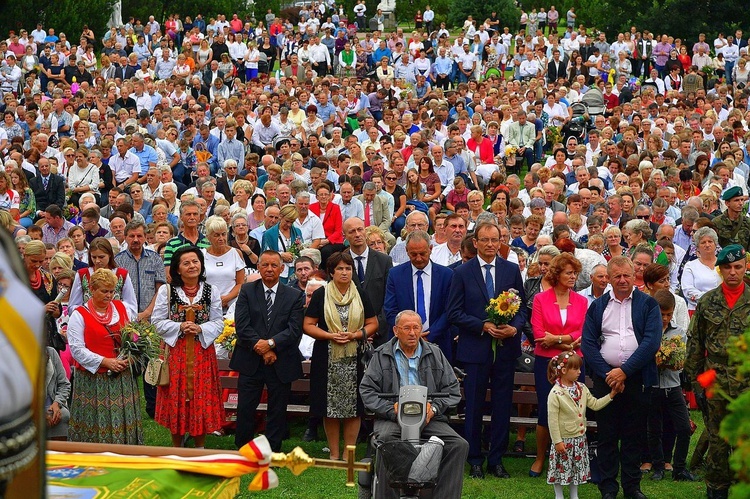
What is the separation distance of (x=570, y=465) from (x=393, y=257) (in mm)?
4268

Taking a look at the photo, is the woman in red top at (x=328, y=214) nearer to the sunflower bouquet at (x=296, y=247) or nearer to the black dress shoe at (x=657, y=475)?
the sunflower bouquet at (x=296, y=247)

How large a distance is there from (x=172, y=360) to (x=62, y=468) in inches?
230

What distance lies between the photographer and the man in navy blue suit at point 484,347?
382 inches

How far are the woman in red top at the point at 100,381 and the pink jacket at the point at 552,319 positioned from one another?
11.0 ft

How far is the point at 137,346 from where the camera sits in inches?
360

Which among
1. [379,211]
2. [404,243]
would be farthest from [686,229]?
[379,211]

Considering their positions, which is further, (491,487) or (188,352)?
(188,352)

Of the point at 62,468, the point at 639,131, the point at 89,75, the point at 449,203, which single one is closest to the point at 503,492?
the point at 62,468

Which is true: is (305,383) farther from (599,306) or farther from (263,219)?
(263,219)

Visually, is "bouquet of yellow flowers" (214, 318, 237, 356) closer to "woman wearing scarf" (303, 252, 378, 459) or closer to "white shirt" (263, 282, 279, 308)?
"white shirt" (263, 282, 279, 308)

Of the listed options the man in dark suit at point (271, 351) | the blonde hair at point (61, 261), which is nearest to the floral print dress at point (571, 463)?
the man in dark suit at point (271, 351)

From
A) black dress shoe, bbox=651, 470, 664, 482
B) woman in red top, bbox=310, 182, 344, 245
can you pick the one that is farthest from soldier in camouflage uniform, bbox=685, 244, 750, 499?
woman in red top, bbox=310, 182, 344, 245

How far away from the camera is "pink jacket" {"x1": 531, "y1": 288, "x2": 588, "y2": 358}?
966 cm

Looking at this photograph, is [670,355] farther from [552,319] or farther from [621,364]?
[552,319]
